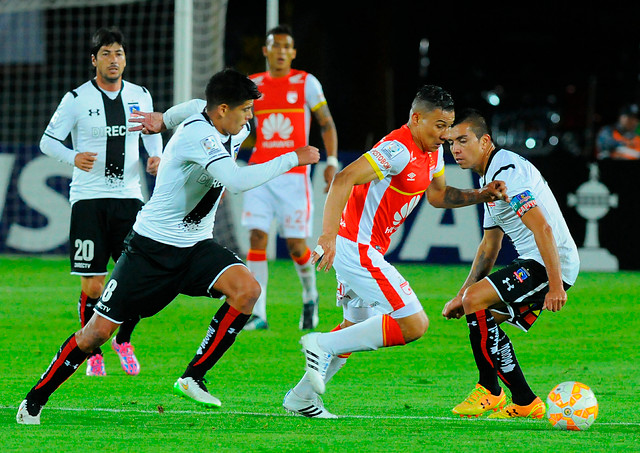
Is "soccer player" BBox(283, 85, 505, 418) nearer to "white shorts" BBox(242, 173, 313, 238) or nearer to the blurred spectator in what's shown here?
"white shorts" BBox(242, 173, 313, 238)

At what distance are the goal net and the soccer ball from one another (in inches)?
313

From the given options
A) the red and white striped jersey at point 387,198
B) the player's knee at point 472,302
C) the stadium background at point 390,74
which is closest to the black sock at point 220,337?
the red and white striped jersey at point 387,198

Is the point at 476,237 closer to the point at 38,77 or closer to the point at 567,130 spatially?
the point at 567,130

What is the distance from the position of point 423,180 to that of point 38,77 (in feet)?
55.5

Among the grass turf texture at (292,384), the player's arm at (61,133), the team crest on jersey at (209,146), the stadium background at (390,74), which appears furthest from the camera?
the stadium background at (390,74)

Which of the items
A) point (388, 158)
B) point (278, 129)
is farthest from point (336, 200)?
point (278, 129)

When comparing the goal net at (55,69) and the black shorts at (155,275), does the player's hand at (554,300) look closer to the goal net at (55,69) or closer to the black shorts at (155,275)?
A: the black shorts at (155,275)

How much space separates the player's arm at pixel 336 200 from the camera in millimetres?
5629

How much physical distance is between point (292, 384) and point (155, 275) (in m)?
1.47

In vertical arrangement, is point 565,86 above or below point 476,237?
above

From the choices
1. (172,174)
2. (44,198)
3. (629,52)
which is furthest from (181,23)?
(629,52)

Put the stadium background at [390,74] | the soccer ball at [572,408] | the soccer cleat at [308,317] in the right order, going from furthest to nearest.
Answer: the stadium background at [390,74] < the soccer cleat at [308,317] < the soccer ball at [572,408]

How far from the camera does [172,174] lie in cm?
608

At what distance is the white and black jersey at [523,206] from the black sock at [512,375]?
0.58 metres
